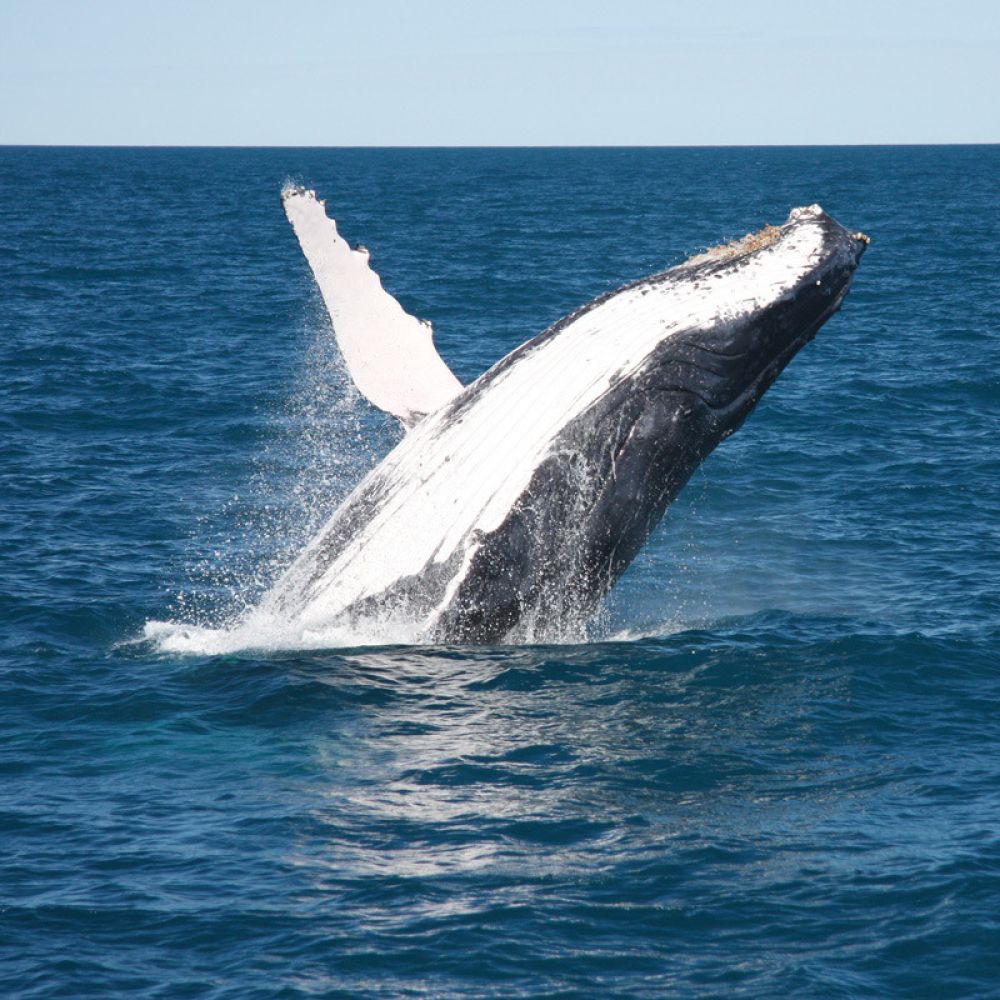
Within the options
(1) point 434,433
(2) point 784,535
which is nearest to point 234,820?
(1) point 434,433

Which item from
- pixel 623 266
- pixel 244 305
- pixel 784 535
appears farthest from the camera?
pixel 623 266

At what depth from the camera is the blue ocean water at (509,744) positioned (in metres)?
9.43

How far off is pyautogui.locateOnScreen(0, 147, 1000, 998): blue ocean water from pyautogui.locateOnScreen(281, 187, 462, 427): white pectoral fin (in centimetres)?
270

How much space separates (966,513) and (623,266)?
108ft

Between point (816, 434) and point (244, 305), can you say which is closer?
point (816, 434)

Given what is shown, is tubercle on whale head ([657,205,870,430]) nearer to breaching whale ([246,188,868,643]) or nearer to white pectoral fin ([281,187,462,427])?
breaching whale ([246,188,868,643])

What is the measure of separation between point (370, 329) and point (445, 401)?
136cm

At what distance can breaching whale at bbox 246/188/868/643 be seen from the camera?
12469 mm

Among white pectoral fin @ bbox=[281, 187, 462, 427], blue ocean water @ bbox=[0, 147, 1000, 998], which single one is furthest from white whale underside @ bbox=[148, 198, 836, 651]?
blue ocean water @ bbox=[0, 147, 1000, 998]

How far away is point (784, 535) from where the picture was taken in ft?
70.2

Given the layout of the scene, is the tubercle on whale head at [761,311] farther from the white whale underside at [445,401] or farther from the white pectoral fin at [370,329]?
the white pectoral fin at [370,329]

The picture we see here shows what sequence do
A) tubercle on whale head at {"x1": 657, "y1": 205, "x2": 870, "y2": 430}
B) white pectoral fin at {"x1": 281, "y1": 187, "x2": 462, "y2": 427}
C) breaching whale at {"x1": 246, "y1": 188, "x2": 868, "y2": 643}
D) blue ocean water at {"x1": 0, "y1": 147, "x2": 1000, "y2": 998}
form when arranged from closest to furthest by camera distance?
blue ocean water at {"x1": 0, "y1": 147, "x2": 1000, "y2": 998}, tubercle on whale head at {"x1": 657, "y1": 205, "x2": 870, "y2": 430}, breaching whale at {"x1": 246, "y1": 188, "x2": 868, "y2": 643}, white pectoral fin at {"x1": 281, "y1": 187, "x2": 462, "y2": 427}

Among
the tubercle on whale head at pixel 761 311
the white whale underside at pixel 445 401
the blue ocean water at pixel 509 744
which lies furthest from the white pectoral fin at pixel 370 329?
the tubercle on whale head at pixel 761 311

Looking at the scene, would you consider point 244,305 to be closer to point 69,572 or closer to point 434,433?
point 69,572
